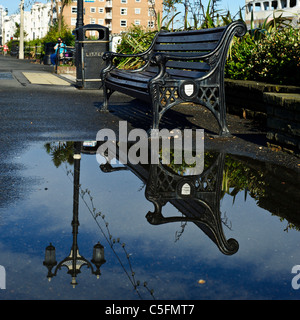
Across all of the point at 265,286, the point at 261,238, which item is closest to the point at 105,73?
the point at 261,238

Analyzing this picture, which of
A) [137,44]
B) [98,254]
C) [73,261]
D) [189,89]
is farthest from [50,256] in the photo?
[137,44]

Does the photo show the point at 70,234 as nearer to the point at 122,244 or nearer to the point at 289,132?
the point at 122,244

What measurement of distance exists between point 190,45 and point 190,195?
402 centimetres

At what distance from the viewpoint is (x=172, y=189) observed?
446 centimetres

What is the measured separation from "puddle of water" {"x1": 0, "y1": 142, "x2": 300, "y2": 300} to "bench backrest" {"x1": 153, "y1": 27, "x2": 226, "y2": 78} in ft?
7.46

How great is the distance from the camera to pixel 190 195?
4309 millimetres

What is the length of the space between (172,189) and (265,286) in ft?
6.06

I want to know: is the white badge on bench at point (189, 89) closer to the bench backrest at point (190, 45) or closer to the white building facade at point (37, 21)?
the bench backrest at point (190, 45)

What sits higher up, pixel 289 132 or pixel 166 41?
pixel 166 41

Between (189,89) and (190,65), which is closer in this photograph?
(189,89)

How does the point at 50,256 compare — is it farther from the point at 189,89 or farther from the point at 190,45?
the point at 190,45
